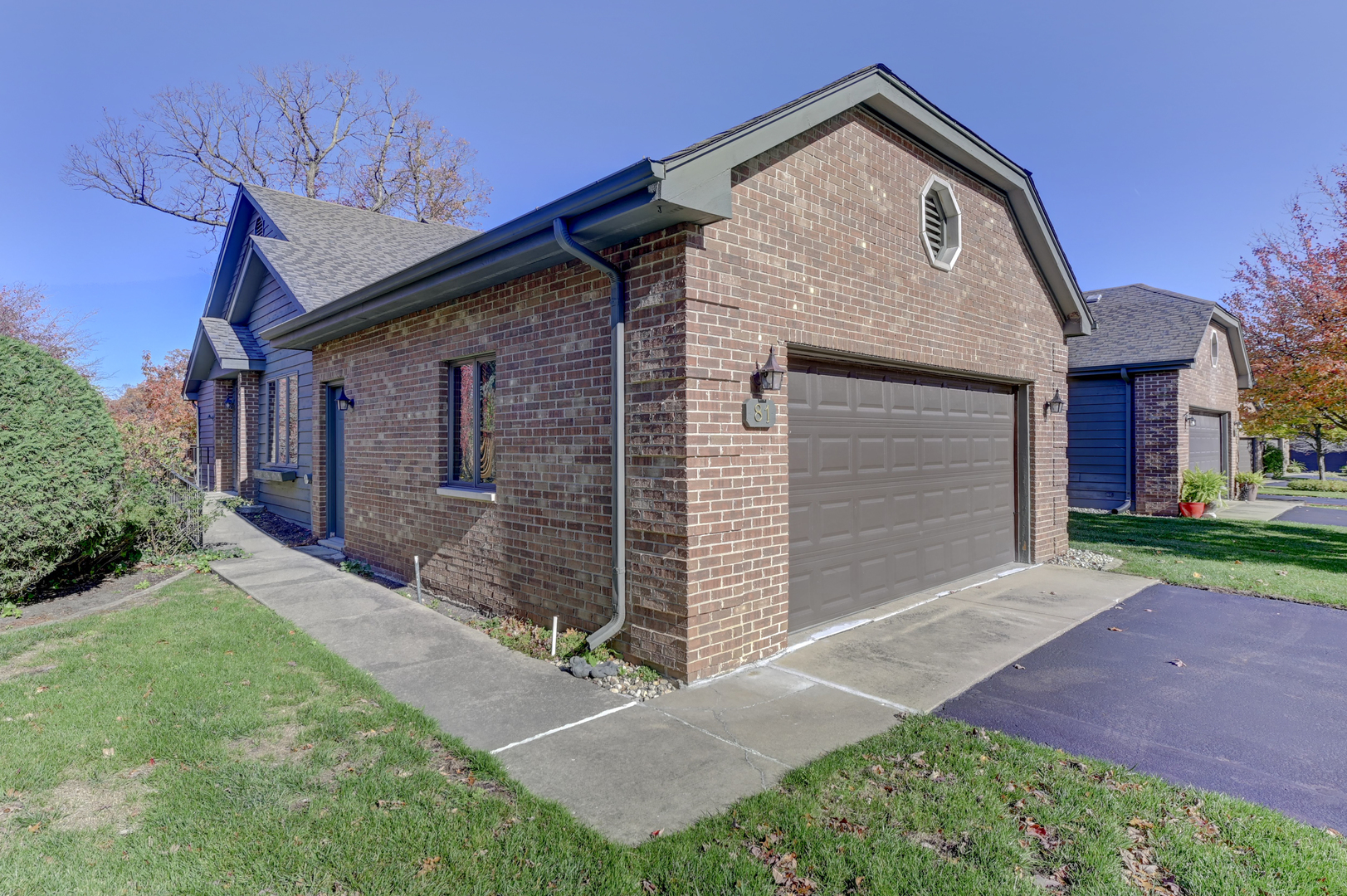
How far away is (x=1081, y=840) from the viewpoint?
2.72 metres

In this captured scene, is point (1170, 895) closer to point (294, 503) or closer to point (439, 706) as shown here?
point (439, 706)

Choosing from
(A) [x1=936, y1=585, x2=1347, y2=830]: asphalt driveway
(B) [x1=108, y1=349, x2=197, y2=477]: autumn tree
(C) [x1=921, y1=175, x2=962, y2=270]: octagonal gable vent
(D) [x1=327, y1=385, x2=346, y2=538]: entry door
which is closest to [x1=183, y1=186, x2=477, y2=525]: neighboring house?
(D) [x1=327, y1=385, x2=346, y2=538]: entry door

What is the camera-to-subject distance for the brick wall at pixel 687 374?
4570 millimetres

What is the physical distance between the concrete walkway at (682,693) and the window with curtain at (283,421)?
5.72 m

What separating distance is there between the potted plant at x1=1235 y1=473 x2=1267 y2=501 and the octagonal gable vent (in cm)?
1779

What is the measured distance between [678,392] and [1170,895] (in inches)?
138

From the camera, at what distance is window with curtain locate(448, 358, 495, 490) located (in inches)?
265

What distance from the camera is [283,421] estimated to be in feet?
41.9

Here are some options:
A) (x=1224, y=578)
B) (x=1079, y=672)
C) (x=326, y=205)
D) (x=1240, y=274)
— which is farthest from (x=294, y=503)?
(x=1240, y=274)

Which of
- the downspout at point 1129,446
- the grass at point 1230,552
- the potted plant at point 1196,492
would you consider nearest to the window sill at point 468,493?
the grass at point 1230,552

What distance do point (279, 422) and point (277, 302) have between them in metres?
2.44

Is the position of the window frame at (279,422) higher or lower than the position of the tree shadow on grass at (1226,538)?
higher

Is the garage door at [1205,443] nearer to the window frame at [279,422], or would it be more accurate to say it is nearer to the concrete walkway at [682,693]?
the concrete walkway at [682,693]

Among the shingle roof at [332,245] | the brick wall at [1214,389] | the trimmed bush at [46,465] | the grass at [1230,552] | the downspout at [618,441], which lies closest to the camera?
the downspout at [618,441]
